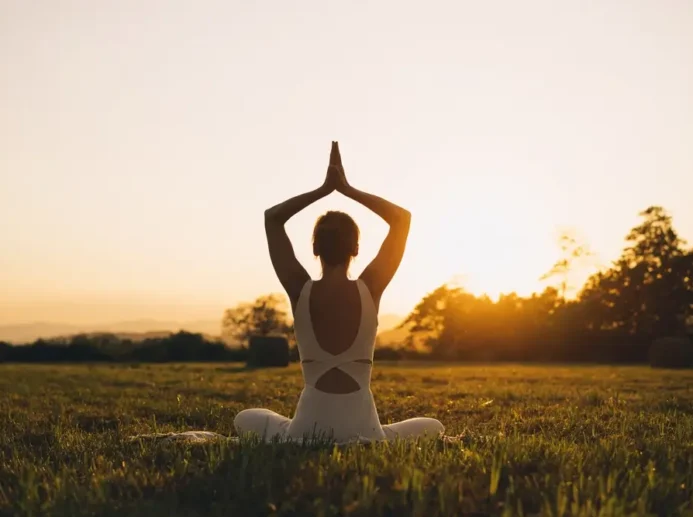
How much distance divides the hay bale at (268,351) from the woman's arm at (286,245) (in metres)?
28.4

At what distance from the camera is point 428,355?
1956 inches

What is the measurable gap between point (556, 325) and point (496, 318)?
14.7 ft

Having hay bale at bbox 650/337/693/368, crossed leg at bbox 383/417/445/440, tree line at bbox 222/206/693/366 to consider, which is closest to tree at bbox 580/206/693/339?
tree line at bbox 222/206/693/366

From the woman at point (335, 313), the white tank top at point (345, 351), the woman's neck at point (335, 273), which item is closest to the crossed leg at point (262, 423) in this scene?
the woman at point (335, 313)

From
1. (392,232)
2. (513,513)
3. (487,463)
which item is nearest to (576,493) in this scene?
(513,513)

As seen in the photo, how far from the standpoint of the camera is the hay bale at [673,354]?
3634 centimetres

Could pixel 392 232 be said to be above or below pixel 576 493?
above

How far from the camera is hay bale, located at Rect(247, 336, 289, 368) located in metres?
33.8

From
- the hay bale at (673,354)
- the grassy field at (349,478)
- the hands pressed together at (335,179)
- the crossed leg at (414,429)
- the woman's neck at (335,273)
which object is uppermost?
the hands pressed together at (335,179)

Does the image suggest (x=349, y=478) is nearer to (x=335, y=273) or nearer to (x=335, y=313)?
(x=335, y=313)

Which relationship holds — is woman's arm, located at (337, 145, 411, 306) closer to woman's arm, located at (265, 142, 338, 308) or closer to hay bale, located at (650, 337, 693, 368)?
woman's arm, located at (265, 142, 338, 308)

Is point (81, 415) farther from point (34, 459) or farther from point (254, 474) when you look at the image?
point (254, 474)

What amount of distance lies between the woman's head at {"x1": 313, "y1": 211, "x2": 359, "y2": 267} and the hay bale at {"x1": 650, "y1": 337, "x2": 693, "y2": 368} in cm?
3442

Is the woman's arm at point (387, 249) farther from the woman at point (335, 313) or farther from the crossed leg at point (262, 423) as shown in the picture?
the crossed leg at point (262, 423)
